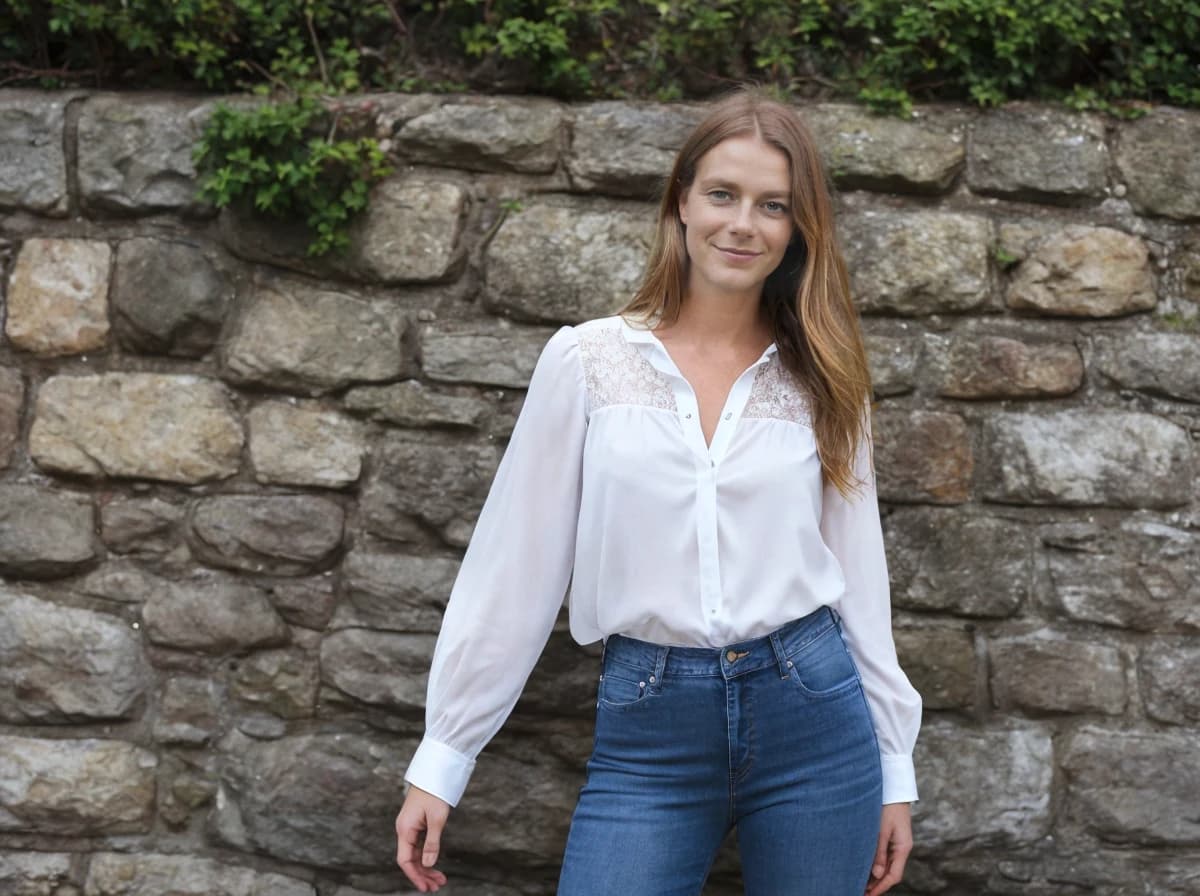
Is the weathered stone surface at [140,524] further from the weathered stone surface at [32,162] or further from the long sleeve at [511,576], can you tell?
the long sleeve at [511,576]

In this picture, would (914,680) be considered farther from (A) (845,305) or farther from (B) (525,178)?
(B) (525,178)

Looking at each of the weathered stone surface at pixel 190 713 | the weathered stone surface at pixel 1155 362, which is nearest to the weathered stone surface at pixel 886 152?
the weathered stone surface at pixel 1155 362

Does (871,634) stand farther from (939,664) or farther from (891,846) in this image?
(939,664)

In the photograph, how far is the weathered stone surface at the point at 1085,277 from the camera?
8.85 feet

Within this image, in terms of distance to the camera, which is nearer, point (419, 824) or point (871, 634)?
point (419, 824)

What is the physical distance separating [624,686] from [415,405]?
958 millimetres

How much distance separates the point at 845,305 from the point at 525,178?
909 millimetres

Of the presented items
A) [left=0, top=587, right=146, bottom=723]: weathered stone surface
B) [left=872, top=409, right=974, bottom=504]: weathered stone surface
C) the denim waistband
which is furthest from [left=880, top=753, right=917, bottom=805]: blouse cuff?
[left=0, top=587, right=146, bottom=723]: weathered stone surface

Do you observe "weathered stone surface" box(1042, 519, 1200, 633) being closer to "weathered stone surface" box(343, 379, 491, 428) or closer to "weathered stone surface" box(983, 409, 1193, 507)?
"weathered stone surface" box(983, 409, 1193, 507)

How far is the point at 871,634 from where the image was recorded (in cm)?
215

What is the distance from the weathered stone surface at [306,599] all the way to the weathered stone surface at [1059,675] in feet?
4.74

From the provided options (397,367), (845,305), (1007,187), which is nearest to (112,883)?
(397,367)

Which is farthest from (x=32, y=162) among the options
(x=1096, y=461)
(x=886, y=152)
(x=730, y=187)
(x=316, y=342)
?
(x=1096, y=461)

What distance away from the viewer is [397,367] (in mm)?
2695
